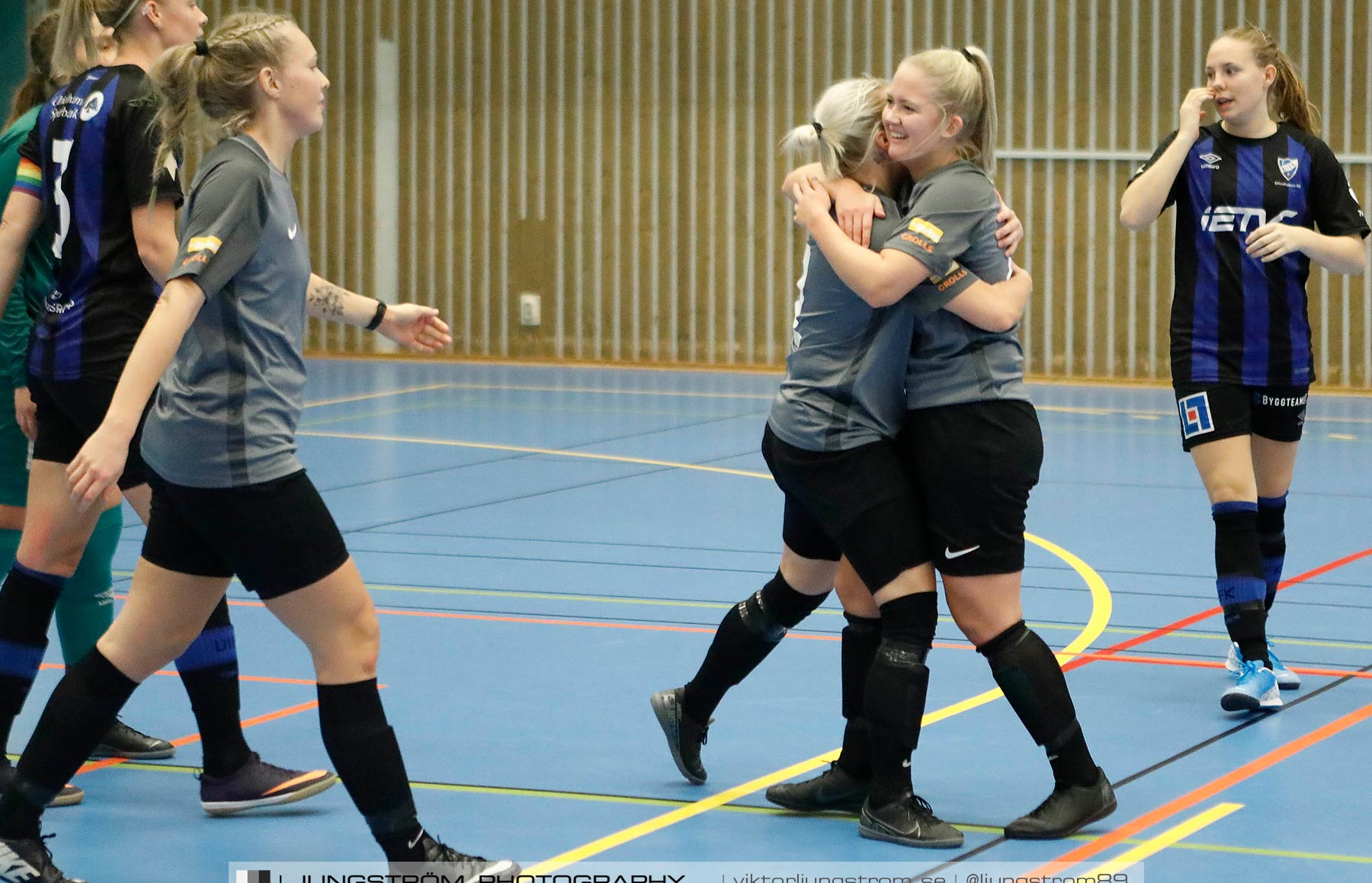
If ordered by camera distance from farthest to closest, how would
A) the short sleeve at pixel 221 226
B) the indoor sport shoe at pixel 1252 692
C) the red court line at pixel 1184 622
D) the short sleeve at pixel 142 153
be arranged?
the red court line at pixel 1184 622 → the indoor sport shoe at pixel 1252 692 → the short sleeve at pixel 142 153 → the short sleeve at pixel 221 226

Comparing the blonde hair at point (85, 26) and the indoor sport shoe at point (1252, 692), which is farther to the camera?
the indoor sport shoe at point (1252, 692)

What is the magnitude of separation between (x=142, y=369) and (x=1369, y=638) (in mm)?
3966

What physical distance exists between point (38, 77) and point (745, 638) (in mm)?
2029

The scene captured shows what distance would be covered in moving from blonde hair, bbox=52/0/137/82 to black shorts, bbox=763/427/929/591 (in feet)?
5.45

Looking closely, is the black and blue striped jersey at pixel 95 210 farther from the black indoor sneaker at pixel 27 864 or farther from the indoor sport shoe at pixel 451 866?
the indoor sport shoe at pixel 451 866

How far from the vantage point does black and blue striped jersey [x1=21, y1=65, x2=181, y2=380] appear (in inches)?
144

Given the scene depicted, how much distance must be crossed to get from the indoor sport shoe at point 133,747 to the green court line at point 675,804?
0.04 meters

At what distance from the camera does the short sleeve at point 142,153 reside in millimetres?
3625

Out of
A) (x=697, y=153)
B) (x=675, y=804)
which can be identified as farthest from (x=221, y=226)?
(x=697, y=153)

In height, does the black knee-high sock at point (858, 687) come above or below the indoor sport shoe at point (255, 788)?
above

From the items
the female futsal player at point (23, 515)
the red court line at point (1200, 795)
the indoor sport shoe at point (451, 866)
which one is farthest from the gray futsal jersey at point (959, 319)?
the female futsal player at point (23, 515)

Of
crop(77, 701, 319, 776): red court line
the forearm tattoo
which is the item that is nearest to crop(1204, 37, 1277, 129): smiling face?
the forearm tattoo

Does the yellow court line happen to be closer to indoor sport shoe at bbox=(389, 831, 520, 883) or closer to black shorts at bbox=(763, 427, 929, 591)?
black shorts at bbox=(763, 427, 929, 591)

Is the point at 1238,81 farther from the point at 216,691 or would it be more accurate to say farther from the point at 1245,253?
the point at 216,691
